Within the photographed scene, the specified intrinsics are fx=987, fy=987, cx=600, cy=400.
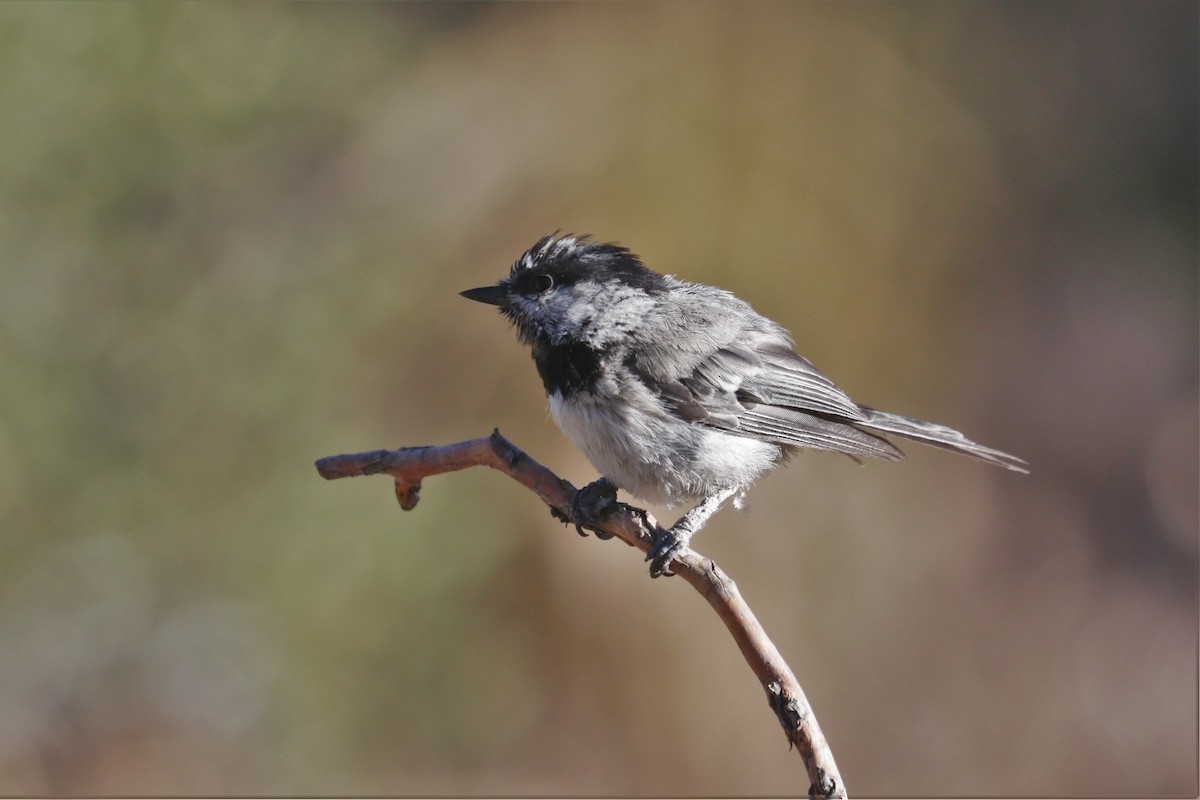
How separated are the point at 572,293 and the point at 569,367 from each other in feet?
0.80

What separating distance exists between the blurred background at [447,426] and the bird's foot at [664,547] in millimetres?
2000

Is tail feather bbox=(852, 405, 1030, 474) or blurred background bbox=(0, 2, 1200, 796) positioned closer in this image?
tail feather bbox=(852, 405, 1030, 474)

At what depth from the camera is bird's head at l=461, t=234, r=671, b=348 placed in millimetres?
2904

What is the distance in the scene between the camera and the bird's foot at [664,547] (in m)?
2.52

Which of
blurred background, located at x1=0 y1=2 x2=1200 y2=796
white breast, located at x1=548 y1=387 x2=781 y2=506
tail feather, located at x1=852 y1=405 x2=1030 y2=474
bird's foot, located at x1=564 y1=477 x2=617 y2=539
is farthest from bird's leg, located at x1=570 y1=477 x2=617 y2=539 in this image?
blurred background, located at x1=0 y1=2 x2=1200 y2=796

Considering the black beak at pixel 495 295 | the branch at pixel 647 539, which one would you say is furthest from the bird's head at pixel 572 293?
the branch at pixel 647 539

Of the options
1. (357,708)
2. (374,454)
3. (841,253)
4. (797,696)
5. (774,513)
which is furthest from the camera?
(841,253)

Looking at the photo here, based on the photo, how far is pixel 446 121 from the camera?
487cm

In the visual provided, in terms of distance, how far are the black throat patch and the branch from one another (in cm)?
38

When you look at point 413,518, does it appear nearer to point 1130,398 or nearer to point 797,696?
point 797,696

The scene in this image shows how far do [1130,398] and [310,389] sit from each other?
5.16 meters

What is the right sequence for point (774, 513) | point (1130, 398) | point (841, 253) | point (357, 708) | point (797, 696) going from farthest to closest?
point (1130, 398) → point (841, 253) → point (774, 513) → point (357, 708) → point (797, 696)

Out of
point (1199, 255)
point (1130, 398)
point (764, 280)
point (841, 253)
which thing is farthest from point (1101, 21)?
point (764, 280)

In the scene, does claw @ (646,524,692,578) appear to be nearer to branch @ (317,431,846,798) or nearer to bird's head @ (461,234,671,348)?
branch @ (317,431,846,798)
